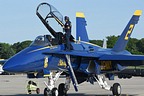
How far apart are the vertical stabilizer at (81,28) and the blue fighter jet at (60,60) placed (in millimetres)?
1928

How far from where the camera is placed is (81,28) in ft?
66.8

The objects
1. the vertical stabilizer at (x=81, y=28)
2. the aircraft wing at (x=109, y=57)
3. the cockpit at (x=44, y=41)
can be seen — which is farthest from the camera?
the vertical stabilizer at (x=81, y=28)

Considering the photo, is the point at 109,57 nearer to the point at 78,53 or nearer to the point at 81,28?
the point at 78,53

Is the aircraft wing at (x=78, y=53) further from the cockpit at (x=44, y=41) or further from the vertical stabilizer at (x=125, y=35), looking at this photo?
the vertical stabilizer at (x=125, y=35)

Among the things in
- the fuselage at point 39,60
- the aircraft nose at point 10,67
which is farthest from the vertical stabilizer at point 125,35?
the aircraft nose at point 10,67

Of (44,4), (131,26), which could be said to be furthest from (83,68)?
(131,26)

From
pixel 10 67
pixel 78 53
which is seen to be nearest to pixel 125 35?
pixel 78 53

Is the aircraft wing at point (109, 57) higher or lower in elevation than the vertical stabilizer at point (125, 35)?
lower

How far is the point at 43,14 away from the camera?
55.7ft

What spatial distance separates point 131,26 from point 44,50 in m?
5.69

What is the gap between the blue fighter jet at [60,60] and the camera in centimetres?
1572

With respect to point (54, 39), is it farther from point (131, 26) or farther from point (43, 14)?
point (131, 26)

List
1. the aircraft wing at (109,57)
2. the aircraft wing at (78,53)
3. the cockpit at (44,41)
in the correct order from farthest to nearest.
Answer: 1. the cockpit at (44,41)
2. the aircraft wing at (109,57)
3. the aircraft wing at (78,53)

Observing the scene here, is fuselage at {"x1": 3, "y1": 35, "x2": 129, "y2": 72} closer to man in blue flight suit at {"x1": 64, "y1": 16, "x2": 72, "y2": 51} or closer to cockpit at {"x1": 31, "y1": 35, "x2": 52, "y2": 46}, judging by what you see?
cockpit at {"x1": 31, "y1": 35, "x2": 52, "y2": 46}
